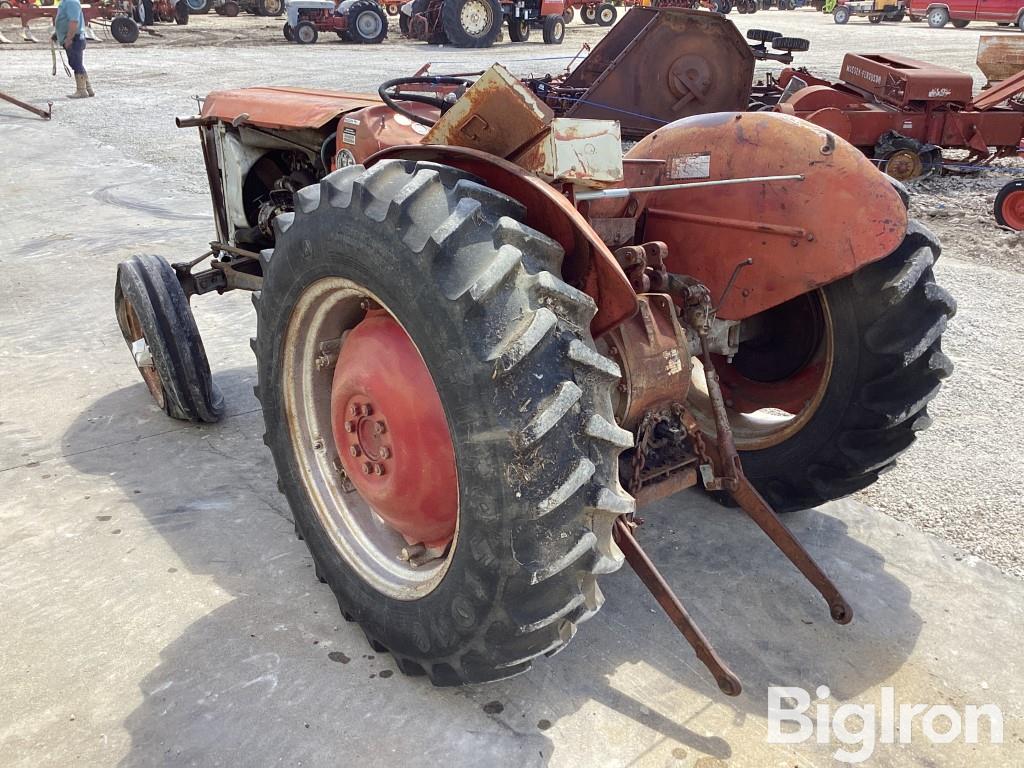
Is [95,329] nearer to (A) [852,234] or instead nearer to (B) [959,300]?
(A) [852,234]

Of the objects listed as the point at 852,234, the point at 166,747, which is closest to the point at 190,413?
the point at 166,747

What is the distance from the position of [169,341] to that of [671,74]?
22.0 ft

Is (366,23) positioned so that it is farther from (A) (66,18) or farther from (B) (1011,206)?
(B) (1011,206)

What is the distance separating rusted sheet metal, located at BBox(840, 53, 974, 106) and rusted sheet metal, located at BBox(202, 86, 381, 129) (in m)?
7.09

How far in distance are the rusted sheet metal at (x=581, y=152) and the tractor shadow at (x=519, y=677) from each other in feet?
4.43

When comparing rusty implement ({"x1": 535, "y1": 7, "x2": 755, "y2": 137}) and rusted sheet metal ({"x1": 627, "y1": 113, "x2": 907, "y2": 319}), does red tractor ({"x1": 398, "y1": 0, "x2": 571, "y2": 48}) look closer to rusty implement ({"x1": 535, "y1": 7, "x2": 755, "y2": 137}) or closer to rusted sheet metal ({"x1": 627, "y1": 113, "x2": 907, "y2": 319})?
rusty implement ({"x1": 535, "y1": 7, "x2": 755, "y2": 137})

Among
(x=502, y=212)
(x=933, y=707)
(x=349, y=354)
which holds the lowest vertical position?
(x=933, y=707)

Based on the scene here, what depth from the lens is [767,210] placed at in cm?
253

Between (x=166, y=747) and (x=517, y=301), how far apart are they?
57.0 inches

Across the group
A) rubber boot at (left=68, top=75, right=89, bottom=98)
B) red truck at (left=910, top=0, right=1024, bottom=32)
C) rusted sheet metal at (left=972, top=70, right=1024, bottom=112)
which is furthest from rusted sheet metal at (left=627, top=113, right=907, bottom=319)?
red truck at (left=910, top=0, right=1024, bottom=32)

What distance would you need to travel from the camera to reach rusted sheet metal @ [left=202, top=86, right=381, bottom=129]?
3674mm

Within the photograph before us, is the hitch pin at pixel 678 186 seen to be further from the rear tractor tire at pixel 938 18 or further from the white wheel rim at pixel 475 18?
the rear tractor tire at pixel 938 18

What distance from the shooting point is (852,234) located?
2426 mm

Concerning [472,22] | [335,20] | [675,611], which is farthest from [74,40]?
[675,611]
